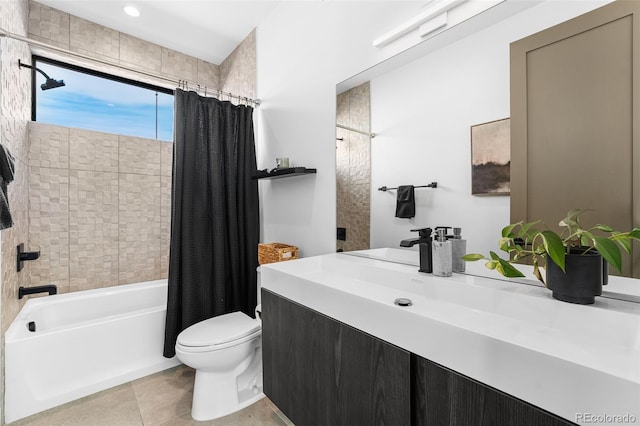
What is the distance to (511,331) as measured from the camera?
0.64m

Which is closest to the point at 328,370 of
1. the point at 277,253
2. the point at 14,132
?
the point at 277,253

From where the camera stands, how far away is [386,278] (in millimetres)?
1190

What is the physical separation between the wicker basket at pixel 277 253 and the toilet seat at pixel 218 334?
41cm

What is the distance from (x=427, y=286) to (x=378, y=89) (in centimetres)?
99

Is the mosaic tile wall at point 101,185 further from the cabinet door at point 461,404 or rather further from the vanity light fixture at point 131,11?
the cabinet door at point 461,404

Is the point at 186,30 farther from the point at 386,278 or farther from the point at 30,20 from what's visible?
the point at 386,278

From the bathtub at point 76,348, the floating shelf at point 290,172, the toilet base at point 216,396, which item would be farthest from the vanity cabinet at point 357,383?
the bathtub at point 76,348

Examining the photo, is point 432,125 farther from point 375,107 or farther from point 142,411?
point 142,411

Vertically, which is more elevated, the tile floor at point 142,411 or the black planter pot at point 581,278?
the black planter pot at point 581,278

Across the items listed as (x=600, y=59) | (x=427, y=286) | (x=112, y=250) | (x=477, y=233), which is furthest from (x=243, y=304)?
(x=600, y=59)

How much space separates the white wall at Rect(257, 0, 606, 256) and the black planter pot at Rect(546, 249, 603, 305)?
27 cm

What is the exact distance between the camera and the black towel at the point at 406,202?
1.30 meters

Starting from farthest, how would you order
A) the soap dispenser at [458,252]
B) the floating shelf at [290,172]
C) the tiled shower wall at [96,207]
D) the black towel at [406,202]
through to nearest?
the tiled shower wall at [96,207] < the floating shelf at [290,172] < the black towel at [406,202] < the soap dispenser at [458,252]

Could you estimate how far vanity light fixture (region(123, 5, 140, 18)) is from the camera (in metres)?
2.18
